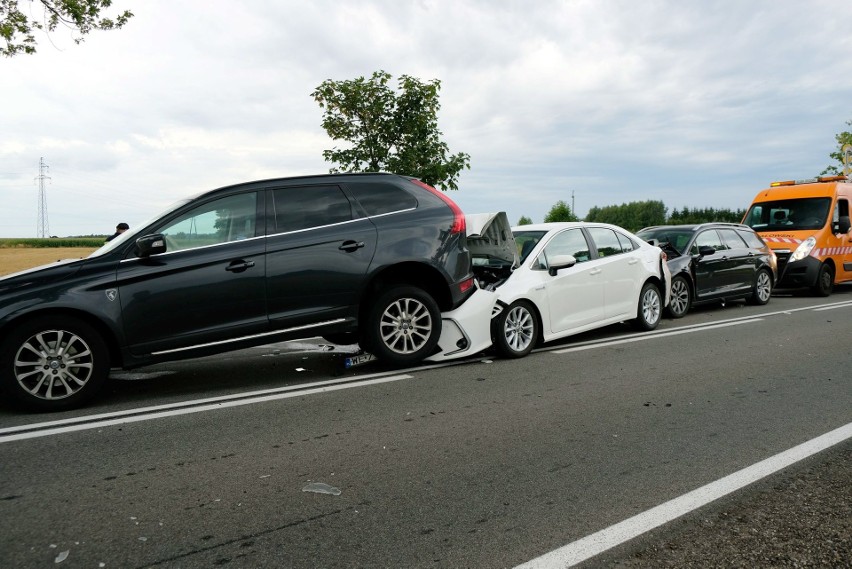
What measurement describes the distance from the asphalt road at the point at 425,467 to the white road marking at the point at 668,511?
5cm

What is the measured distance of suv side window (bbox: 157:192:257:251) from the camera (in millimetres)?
5926

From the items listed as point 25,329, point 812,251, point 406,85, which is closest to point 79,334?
point 25,329

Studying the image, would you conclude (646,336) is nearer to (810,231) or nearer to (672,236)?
(672,236)

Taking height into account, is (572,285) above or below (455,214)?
below

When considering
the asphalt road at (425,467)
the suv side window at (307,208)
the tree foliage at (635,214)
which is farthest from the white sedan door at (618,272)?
the tree foliage at (635,214)

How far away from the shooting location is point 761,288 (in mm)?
13602

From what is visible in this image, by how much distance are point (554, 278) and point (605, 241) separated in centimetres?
152

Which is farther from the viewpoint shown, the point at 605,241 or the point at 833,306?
the point at 833,306

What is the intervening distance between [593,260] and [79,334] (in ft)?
20.0

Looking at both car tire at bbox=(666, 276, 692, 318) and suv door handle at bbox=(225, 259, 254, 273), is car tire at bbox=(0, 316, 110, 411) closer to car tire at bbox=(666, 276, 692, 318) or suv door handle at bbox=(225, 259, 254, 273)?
suv door handle at bbox=(225, 259, 254, 273)

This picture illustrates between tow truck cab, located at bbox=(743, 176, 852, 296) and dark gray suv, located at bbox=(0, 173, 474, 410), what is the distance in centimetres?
1126

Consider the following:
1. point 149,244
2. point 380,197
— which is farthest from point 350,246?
point 149,244

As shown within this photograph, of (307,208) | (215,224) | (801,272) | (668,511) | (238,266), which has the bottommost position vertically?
(668,511)

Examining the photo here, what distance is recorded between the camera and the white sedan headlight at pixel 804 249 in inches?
597
